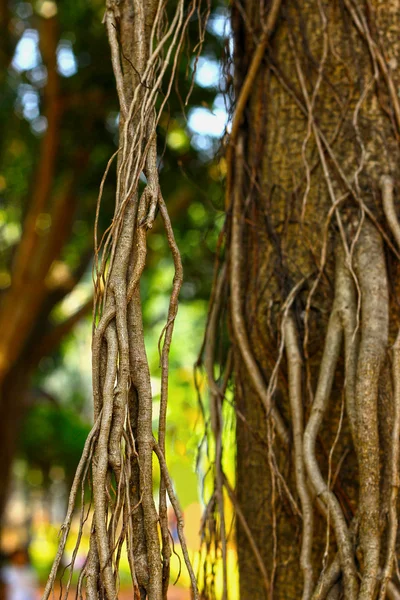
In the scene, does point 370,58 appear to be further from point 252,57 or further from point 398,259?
point 398,259

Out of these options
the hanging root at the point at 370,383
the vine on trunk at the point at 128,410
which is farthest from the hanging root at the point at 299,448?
the vine on trunk at the point at 128,410

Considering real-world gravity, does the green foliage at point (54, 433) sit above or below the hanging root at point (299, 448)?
above

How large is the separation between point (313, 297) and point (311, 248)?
114 millimetres

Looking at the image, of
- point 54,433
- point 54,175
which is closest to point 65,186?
point 54,175

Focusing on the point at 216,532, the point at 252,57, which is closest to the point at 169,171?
the point at 252,57

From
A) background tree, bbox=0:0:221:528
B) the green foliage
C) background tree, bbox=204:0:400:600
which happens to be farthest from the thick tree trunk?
the green foliage

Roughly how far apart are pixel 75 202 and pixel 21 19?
1.34 m

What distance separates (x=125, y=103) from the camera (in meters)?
1.38

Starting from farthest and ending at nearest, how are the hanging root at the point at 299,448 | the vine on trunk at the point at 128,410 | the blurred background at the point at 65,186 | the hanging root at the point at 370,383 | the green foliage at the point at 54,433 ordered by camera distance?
the green foliage at the point at 54,433 → the blurred background at the point at 65,186 → the hanging root at the point at 299,448 → the hanging root at the point at 370,383 → the vine on trunk at the point at 128,410

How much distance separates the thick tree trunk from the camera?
60.0 inches

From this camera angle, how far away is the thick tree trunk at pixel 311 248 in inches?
60.0

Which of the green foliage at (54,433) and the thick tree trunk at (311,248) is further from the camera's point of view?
the green foliage at (54,433)

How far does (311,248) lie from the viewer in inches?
64.7

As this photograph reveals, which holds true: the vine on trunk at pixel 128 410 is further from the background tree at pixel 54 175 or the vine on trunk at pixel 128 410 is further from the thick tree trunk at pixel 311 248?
the background tree at pixel 54 175
